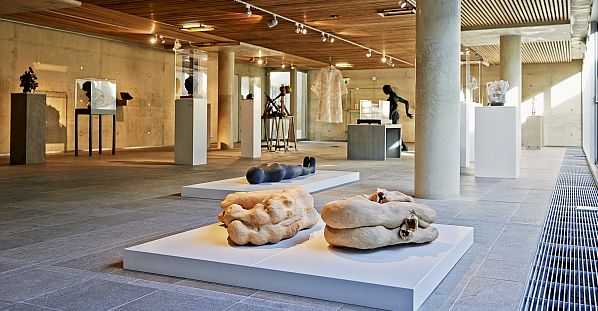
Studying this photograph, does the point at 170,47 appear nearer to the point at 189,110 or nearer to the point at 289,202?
the point at 189,110

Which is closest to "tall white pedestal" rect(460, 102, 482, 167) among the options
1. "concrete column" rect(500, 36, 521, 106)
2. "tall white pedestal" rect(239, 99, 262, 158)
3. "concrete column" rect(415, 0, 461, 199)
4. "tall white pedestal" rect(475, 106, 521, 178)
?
"tall white pedestal" rect(475, 106, 521, 178)

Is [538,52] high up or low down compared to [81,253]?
up

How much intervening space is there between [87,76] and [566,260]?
58.7 feet

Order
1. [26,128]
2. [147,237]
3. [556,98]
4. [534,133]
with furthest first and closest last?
[556,98] → [534,133] → [26,128] → [147,237]

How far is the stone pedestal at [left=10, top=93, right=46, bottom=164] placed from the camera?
13.7 metres

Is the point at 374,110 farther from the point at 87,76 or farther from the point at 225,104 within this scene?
the point at 87,76

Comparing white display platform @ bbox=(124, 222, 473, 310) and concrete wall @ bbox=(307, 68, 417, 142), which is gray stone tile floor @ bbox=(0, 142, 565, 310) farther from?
concrete wall @ bbox=(307, 68, 417, 142)

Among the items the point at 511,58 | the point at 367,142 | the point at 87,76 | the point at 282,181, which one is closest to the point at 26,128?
the point at 87,76

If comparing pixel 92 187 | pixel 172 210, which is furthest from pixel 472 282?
pixel 92 187

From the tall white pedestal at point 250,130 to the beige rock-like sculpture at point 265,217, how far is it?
12388 millimetres

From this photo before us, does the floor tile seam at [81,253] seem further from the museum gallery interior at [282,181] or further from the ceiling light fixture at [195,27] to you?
the ceiling light fixture at [195,27]

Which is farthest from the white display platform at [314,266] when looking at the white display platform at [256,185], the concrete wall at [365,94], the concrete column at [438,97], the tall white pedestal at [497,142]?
the concrete wall at [365,94]

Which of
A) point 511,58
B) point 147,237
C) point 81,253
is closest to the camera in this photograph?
point 81,253

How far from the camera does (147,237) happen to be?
5105 millimetres
